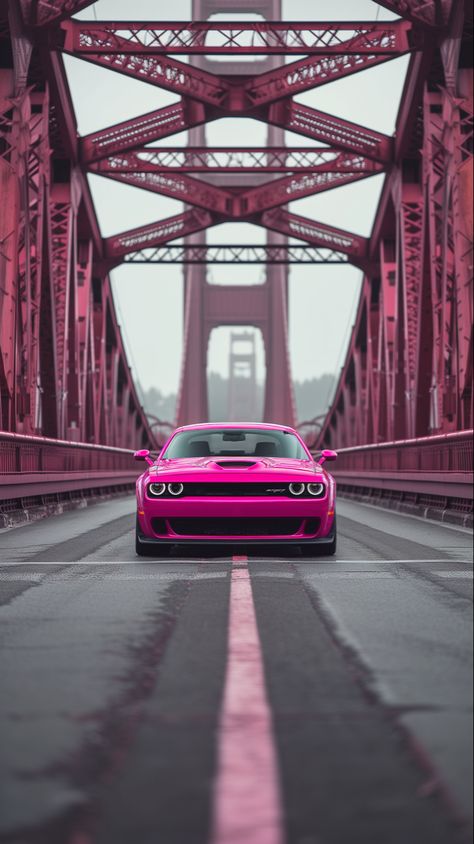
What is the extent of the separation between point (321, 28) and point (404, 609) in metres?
20.0

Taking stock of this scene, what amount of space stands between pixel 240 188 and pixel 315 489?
25.0 meters

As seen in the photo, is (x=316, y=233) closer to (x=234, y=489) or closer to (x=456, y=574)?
(x=234, y=489)

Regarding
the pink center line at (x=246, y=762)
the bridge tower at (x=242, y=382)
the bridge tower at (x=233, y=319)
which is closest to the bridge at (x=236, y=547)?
the pink center line at (x=246, y=762)

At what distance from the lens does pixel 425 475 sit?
49.2 feet

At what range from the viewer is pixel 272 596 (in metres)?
6.23

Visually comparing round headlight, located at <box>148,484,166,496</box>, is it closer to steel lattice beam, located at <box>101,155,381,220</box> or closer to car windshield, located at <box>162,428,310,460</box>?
car windshield, located at <box>162,428,310,460</box>

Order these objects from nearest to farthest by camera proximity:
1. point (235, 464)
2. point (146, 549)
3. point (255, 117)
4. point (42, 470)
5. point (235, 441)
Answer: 1. point (146, 549)
2. point (235, 464)
3. point (235, 441)
4. point (42, 470)
5. point (255, 117)

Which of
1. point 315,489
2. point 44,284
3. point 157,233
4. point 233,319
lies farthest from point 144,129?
point 233,319

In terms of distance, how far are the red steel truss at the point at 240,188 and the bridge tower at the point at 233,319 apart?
107ft

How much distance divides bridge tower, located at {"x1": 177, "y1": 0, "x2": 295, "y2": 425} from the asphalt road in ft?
212

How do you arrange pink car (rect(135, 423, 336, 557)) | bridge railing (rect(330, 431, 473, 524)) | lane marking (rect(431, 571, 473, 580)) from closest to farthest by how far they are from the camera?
lane marking (rect(431, 571, 473, 580)), pink car (rect(135, 423, 336, 557)), bridge railing (rect(330, 431, 473, 524))

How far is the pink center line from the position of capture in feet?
7.75

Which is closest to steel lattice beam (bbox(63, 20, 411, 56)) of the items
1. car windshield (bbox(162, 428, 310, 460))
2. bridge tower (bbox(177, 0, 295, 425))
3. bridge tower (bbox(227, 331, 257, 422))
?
car windshield (bbox(162, 428, 310, 460))

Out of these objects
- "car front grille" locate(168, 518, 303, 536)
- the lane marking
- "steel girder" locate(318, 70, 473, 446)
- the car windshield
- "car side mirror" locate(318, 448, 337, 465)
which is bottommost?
the lane marking
